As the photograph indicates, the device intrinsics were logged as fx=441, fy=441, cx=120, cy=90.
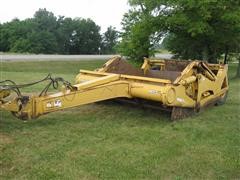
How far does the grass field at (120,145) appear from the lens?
5191mm

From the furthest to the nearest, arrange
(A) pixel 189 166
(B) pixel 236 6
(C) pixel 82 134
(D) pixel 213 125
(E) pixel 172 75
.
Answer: (B) pixel 236 6 < (E) pixel 172 75 < (D) pixel 213 125 < (C) pixel 82 134 < (A) pixel 189 166

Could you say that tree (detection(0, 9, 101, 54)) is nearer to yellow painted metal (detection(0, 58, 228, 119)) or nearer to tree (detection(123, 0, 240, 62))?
tree (detection(123, 0, 240, 62))

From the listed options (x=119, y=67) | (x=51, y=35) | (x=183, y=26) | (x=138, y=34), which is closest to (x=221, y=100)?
(x=119, y=67)

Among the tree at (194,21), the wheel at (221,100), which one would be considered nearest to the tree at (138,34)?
the tree at (194,21)

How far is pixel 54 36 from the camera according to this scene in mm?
55781

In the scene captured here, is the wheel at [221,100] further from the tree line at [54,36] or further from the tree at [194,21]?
the tree line at [54,36]

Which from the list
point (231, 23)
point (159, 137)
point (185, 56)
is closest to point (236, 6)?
point (231, 23)

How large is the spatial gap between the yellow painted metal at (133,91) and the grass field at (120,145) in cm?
38

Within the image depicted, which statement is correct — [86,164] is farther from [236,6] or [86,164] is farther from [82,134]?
[236,6]

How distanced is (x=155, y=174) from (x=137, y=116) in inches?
125

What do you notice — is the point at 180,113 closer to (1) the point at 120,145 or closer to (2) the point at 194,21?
(1) the point at 120,145

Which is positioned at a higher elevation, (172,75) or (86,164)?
(172,75)

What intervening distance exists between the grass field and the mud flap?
0.13 m

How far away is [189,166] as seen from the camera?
5465mm
